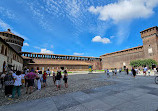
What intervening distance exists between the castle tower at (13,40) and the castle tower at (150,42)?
56.2 metres

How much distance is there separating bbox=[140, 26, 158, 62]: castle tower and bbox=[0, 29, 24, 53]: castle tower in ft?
185

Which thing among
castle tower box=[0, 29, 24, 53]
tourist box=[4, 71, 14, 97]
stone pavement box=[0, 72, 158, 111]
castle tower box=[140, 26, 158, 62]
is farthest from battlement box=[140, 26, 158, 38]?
castle tower box=[0, 29, 24, 53]

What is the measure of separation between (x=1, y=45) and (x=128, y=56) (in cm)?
5148

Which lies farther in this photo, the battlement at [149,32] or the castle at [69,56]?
the battlement at [149,32]

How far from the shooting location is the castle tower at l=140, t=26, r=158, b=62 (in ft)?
121

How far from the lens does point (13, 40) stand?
36000 mm

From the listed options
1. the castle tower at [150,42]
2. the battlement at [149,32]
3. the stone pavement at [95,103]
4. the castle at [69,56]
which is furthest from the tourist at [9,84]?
the battlement at [149,32]

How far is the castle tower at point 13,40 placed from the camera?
34438mm

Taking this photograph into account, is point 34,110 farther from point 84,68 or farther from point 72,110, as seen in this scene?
point 84,68

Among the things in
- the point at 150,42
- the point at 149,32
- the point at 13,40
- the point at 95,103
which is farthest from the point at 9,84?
the point at 149,32

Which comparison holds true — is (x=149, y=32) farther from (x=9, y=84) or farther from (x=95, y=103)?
(x=9, y=84)

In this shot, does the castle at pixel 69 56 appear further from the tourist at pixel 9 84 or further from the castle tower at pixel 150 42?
the tourist at pixel 9 84

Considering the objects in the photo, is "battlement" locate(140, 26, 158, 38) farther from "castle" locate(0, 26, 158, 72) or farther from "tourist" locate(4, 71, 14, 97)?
"tourist" locate(4, 71, 14, 97)

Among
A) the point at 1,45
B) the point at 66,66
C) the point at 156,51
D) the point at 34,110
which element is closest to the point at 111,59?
the point at 156,51
